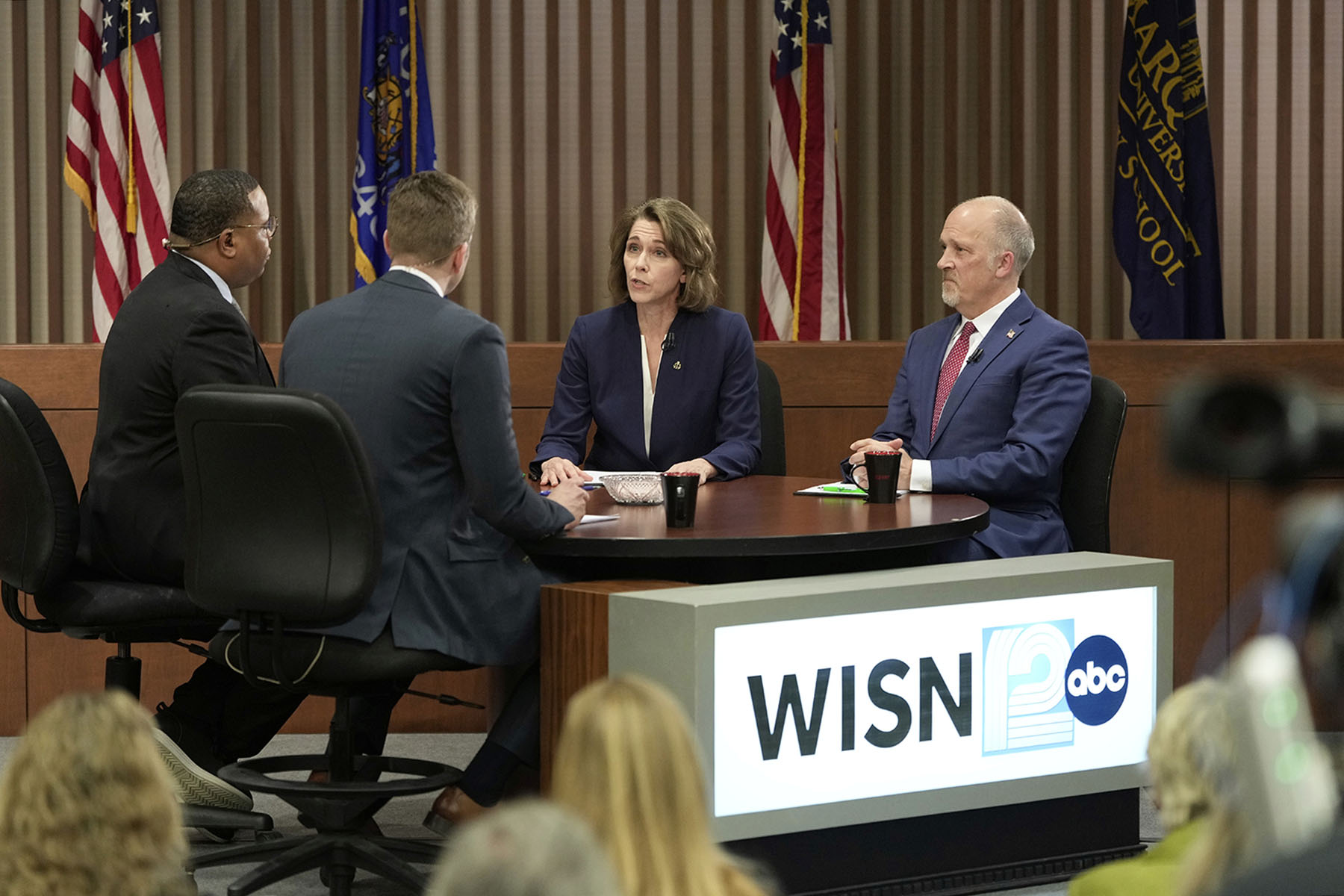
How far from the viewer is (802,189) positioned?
5.68 meters

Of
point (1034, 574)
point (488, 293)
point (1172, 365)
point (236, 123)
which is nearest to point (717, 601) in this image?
point (1034, 574)

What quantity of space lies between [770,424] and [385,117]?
2226 millimetres

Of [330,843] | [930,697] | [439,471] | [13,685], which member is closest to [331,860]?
[330,843]

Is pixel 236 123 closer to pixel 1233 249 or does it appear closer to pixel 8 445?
pixel 8 445

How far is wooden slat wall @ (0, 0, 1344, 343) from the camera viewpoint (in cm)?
583

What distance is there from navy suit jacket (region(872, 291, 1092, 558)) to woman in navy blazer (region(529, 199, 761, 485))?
0.52m

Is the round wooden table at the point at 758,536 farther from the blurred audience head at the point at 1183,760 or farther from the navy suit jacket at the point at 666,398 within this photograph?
the blurred audience head at the point at 1183,760

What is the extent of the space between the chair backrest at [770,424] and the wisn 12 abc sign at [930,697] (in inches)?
51.3

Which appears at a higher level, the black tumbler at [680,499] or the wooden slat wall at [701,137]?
the wooden slat wall at [701,137]

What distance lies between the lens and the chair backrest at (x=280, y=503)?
8.70 feet

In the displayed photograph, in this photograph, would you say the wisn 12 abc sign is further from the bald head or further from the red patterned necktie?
the bald head

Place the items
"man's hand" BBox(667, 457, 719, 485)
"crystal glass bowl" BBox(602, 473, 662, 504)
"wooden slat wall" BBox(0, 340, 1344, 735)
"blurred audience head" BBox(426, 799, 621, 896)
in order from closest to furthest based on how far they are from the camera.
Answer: "blurred audience head" BBox(426, 799, 621, 896)
"crystal glass bowl" BBox(602, 473, 662, 504)
"man's hand" BBox(667, 457, 719, 485)
"wooden slat wall" BBox(0, 340, 1344, 735)

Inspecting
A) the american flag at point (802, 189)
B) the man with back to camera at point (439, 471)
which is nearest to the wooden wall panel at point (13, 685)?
the man with back to camera at point (439, 471)

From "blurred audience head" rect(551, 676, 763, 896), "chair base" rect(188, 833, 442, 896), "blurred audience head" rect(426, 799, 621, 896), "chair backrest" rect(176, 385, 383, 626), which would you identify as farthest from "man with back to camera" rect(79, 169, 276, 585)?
"blurred audience head" rect(426, 799, 621, 896)
